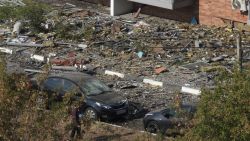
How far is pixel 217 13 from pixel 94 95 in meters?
12.2

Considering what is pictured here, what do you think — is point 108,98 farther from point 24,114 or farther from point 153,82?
point 24,114

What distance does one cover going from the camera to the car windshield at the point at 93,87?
64.2ft

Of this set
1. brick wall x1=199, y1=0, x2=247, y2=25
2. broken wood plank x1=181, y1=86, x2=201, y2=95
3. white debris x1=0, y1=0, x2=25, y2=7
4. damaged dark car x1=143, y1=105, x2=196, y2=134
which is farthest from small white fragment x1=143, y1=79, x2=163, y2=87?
white debris x1=0, y1=0, x2=25, y2=7

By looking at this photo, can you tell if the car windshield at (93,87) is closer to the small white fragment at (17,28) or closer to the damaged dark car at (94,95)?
the damaged dark car at (94,95)

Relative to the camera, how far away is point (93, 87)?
1988cm

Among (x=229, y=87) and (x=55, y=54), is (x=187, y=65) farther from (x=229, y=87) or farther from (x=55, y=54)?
(x=229, y=87)

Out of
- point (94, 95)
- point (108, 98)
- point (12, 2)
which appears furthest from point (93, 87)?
point (12, 2)

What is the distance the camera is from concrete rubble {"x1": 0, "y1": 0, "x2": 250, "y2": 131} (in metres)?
22.0

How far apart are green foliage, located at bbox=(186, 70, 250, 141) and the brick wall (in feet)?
64.1

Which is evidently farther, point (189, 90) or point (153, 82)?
point (153, 82)

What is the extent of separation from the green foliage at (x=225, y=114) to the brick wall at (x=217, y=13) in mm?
19545

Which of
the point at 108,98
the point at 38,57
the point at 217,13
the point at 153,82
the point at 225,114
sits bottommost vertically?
the point at 38,57

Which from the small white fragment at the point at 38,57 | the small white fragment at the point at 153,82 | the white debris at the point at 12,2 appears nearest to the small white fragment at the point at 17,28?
the small white fragment at the point at 38,57

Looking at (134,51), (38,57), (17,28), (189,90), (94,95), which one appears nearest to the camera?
(94,95)
